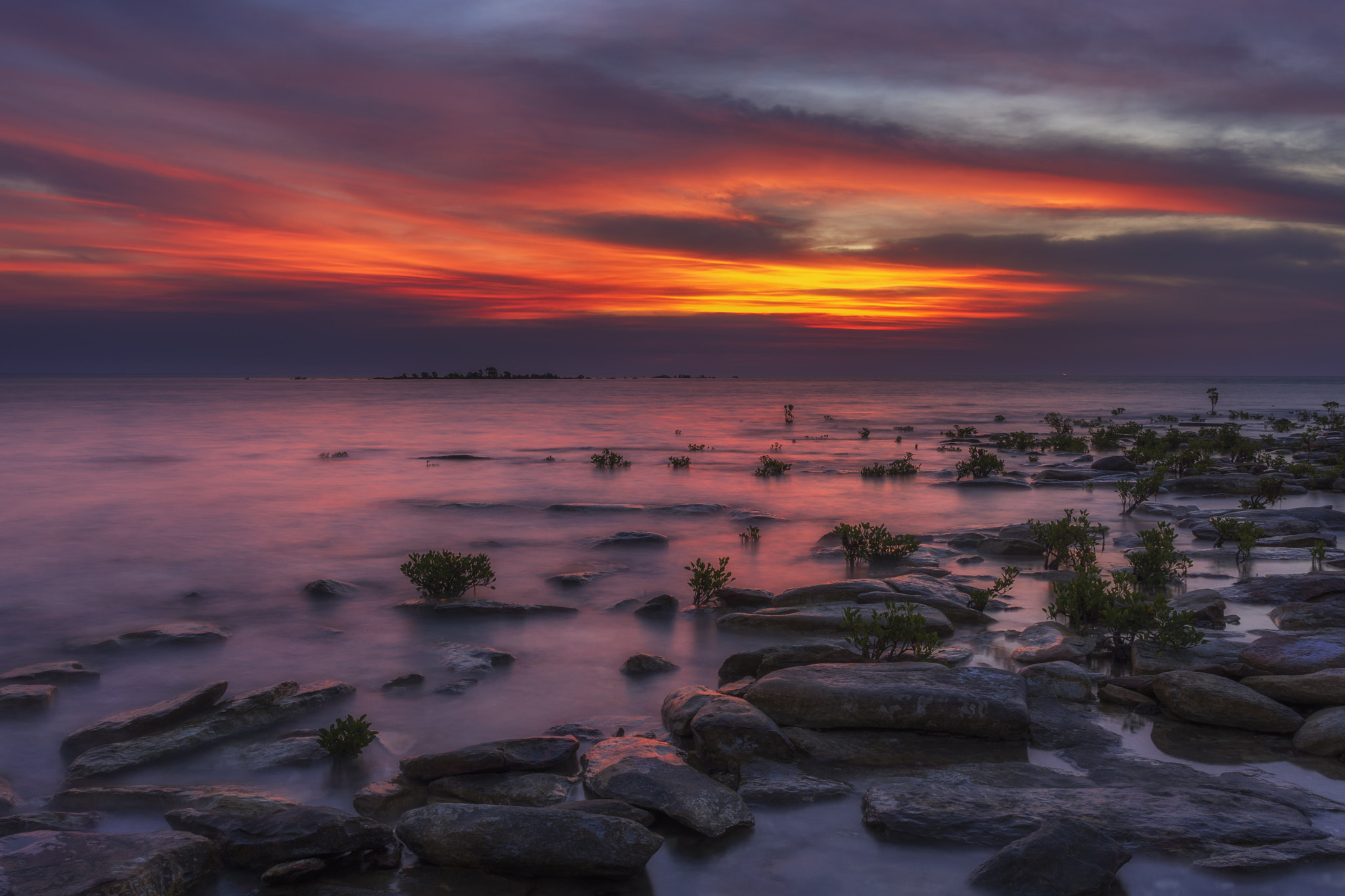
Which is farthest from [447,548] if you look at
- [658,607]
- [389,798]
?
[389,798]

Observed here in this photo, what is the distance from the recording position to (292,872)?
5613mm

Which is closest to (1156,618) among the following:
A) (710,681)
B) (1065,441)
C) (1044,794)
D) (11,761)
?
(1044,794)

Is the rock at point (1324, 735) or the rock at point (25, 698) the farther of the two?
the rock at point (25, 698)

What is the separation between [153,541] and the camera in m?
19.5

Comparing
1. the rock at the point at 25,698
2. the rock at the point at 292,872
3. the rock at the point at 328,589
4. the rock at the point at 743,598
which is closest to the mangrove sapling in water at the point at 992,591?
the rock at the point at 743,598

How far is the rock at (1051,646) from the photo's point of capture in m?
9.98

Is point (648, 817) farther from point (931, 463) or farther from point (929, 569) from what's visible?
point (931, 463)

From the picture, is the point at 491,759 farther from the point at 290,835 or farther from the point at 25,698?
the point at 25,698

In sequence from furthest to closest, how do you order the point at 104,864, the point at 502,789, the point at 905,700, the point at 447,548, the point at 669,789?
the point at 447,548, the point at 905,700, the point at 502,789, the point at 669,789, the point at 104,864

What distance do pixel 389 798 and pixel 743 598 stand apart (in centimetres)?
721

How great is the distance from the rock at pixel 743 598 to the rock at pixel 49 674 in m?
8.72

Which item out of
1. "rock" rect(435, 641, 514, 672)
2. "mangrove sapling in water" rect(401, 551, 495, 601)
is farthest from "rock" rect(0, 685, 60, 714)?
"mangrove sapling in water" rect(401, 551, 495, 601)

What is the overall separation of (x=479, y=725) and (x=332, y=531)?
1381 cm

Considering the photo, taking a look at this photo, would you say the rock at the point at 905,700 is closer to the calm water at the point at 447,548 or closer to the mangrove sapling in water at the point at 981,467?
the calm water at the point at 447,548
